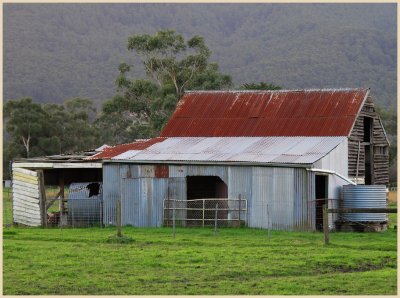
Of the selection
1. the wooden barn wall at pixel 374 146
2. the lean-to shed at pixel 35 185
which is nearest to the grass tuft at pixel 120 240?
the lean-to shed at pixel 35 185

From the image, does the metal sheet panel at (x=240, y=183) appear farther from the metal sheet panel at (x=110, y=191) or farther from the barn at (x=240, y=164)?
the metal sheet panel at (x=110, y=191)

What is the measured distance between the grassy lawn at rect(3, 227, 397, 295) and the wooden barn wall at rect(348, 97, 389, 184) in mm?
7696

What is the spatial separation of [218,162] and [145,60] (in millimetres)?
50239

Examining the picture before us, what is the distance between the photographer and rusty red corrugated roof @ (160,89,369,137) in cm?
4306

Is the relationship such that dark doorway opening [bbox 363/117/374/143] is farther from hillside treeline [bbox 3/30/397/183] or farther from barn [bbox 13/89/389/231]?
hillside treeline [bbox 3/30/397/183]

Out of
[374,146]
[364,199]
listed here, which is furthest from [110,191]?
[374,146]

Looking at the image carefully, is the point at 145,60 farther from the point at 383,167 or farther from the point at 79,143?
the point at 383,167

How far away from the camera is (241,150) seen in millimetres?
40906

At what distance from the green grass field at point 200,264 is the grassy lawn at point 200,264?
0.02 m

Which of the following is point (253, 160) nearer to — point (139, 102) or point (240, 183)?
point (240, 183)

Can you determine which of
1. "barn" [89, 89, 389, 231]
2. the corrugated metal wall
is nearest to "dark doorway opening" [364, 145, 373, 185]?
"barn" [89, 89, 389, 231]

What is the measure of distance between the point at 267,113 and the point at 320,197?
630cm

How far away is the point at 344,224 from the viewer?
38.9 meters

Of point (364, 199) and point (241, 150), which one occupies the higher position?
point (241, 150)
